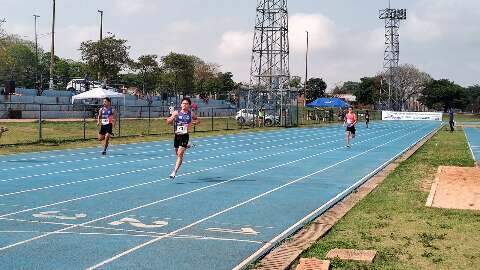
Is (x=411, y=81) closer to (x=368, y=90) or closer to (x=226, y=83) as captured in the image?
(x=368, y=90)

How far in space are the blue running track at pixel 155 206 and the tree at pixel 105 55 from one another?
48152 mm

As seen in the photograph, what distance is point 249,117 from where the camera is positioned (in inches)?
1962

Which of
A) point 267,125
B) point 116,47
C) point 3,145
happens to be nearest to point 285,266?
point 3,145

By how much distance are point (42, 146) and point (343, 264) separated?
19.4 meters

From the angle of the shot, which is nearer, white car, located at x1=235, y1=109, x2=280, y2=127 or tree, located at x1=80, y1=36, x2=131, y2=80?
white car, located at x1=235, y1=109, x2=280, y2=127

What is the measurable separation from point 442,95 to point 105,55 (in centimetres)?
8125

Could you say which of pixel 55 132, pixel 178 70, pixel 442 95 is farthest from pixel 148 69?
pixel 442 95

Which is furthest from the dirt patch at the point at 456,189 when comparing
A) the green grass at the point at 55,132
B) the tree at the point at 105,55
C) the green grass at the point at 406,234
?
the tree at the point at 105,55

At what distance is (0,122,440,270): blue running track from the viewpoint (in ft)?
21.9

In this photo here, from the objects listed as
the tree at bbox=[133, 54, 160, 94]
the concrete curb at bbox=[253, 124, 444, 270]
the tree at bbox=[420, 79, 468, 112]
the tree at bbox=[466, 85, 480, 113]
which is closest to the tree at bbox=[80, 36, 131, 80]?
the tree at bbox=[133, 54, 160, 94]

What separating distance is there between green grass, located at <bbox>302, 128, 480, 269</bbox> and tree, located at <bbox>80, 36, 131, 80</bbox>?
5756 cm

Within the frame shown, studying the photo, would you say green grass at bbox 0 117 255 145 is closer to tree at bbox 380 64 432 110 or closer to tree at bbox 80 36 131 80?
tree at bbox 80 36 131 80

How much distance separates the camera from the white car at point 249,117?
48.6 metres

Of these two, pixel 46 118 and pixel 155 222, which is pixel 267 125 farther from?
pixel 155 222
